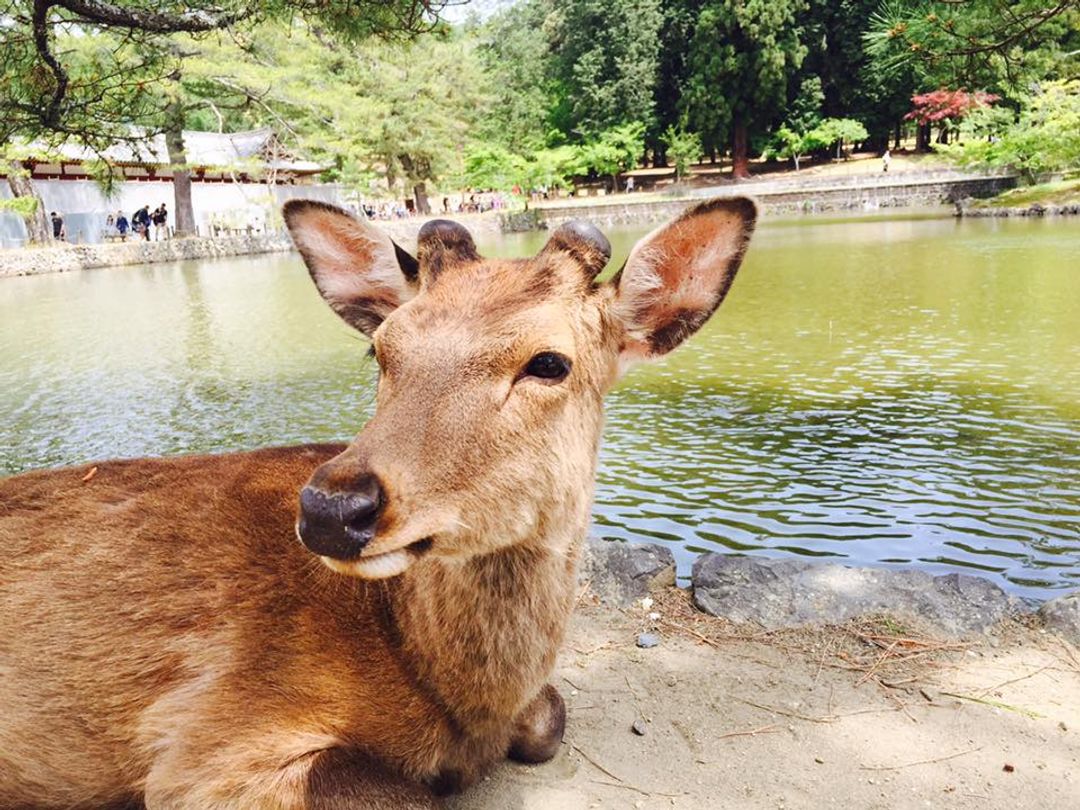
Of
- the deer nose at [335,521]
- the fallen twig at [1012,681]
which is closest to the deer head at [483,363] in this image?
the deer nose at [335,521]

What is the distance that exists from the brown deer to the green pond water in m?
3.56

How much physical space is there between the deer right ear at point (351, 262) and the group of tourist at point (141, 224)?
39120 millimetres

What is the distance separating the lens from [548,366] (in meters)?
2.53

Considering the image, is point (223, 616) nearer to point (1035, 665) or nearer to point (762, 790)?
point (762, 790)

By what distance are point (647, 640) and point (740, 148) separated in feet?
194

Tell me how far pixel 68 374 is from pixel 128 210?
3299 centimetres

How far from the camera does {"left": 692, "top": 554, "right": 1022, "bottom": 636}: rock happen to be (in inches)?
175

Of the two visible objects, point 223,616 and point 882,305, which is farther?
point 882,305

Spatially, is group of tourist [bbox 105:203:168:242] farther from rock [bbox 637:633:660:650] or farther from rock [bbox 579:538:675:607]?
rock [bbox 637:633:660:650]

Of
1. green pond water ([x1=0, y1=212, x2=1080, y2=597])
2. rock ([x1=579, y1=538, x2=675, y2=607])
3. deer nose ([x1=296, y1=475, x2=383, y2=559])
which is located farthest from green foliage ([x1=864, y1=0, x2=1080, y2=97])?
deer nose ([x1=296, y1=475, x2=383, y2=559])

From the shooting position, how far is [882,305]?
15.5m

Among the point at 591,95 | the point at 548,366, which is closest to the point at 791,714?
the point at 548,366

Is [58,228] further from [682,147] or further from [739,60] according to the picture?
[739,60]

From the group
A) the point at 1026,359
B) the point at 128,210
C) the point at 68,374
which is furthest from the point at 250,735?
the point at 128,210
